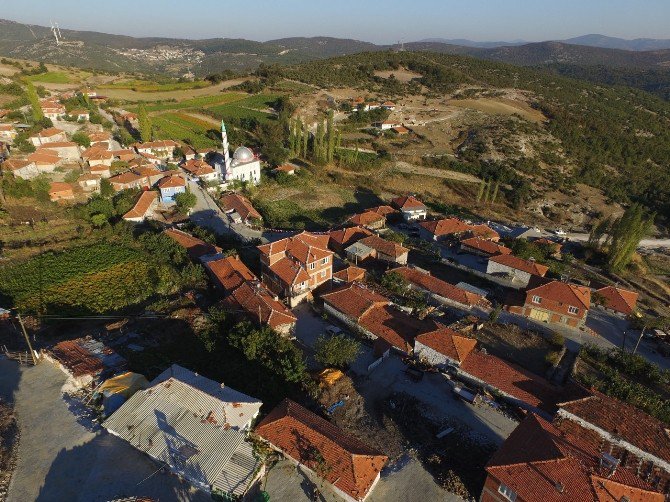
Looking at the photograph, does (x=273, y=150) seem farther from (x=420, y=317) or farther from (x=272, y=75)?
(x=272, y=75)

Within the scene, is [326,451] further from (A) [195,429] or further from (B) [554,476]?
(B) [554,476]

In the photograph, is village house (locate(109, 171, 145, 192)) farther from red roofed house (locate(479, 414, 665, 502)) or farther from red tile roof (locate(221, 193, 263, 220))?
red roofed house (locate(479, 414, 665, 502))

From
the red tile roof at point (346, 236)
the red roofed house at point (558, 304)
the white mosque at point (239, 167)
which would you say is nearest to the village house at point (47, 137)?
the white mosque at point (239, 167)

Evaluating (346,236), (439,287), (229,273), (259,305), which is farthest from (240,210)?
(439,287)

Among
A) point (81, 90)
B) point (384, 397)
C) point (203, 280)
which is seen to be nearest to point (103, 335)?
point (203, 280)

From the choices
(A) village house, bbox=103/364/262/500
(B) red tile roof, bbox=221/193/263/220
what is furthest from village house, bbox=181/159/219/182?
(A) village house, bbox=103/364/262/500
